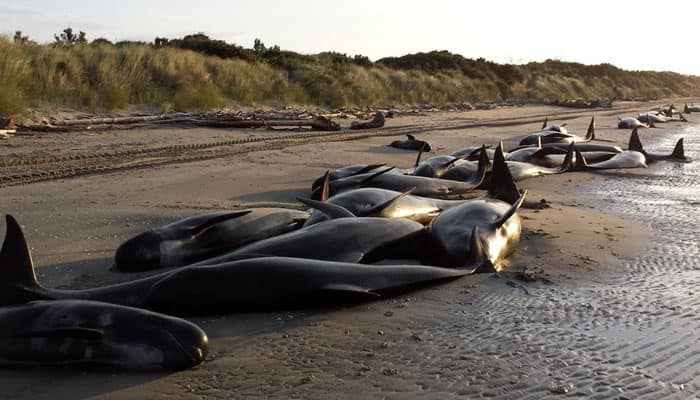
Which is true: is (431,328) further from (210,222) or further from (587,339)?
(210,222)

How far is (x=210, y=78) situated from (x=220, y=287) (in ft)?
59.6

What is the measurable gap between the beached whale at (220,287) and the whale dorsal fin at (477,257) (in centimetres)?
91

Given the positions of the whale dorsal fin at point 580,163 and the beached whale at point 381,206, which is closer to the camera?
the beached whale at point 381,206

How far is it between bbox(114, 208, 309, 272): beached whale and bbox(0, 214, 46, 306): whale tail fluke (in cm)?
108

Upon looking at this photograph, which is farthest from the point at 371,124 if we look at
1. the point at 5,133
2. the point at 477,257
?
the point at 477,257

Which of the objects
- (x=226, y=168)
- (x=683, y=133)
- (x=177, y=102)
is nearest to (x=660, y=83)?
(x=683, y=133)

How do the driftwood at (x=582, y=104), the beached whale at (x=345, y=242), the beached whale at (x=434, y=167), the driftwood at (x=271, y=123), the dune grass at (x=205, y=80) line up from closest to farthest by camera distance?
the beached whale at (x=345, y=242), the beached whale at (x=434, y=167), the driftwood at (x=271, y=123), the dune grass at (x=205, y=80), the driftwood at (x=582, y=104)

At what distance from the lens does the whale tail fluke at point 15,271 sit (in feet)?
11.4

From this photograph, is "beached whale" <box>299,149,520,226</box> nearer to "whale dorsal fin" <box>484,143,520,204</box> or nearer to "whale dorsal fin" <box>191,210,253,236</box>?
"whale dorsal fin" <box>484,143,520,204</box>

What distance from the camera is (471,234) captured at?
4.82 meters

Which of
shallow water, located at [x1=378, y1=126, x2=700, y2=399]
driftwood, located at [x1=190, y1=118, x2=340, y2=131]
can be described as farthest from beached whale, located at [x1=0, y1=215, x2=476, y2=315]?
driftwood, located at [x1=190, y1=118, x2=340, y2=131]

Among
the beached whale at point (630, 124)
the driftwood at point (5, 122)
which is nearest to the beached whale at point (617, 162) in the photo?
the beached whale at point (630, 124)

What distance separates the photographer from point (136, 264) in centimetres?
461

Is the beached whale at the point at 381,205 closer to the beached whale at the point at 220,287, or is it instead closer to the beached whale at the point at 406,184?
the beached whale at the point at 406,184
